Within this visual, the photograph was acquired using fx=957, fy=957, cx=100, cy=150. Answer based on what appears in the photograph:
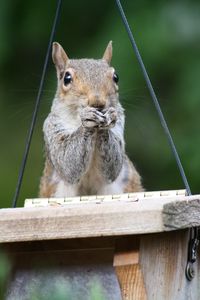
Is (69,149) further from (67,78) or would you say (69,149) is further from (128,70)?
(128,70)

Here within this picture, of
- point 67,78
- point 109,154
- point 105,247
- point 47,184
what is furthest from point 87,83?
point 105,247

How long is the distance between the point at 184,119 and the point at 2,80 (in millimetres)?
903

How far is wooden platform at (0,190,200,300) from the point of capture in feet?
6.26

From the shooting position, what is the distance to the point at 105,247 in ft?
6.75

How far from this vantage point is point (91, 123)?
266 centimetres

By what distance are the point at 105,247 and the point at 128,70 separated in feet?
6.46

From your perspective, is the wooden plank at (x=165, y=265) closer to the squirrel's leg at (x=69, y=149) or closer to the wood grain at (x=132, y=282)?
the wood grain at (x=132, y=282)

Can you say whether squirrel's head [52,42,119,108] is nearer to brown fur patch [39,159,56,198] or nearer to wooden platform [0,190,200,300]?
brown fur patch [39,159,56,198]

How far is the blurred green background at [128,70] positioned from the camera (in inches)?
155

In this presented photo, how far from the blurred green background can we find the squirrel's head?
0.59 m

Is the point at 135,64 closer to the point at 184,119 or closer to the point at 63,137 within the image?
the point at 184,119

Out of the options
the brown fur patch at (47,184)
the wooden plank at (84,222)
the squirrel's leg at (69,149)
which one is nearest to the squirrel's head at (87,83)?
the squirrel's leg at (69,149)

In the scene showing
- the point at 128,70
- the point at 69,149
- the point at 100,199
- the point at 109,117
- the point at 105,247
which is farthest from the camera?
the point at 128,70

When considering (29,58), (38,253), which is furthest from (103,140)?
(29,58)
